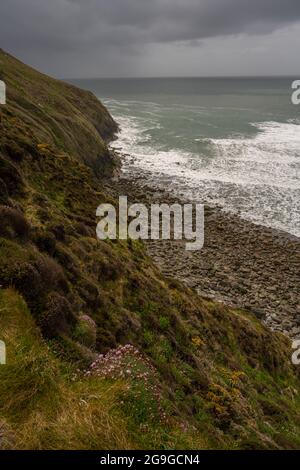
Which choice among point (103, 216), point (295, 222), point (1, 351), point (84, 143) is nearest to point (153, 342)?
point (1, 351)

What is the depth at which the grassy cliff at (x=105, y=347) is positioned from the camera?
523 centimetres

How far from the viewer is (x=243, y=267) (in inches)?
1161

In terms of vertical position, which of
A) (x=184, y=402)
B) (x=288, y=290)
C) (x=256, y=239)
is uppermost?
(x=184, y=402)

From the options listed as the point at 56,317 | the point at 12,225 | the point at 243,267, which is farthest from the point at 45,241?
the point at 243,267

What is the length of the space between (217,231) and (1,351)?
99.6 ft

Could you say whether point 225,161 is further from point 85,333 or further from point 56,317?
point 56,317

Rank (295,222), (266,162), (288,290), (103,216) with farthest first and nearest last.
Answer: (266,162), (295,222), (288,290), (103,216)

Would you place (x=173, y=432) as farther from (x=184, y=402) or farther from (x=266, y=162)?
(x=266, y=162)

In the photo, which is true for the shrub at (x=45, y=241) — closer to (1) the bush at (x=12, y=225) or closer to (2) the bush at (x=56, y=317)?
(1) the bush at (x=12, y=225)

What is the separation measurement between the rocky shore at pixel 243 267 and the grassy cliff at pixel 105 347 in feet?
17.7

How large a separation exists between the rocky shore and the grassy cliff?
5397mm

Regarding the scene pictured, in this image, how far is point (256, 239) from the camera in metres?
33.6

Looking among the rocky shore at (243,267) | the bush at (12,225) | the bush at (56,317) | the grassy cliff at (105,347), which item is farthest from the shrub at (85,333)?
the rocky shore at (243,267)

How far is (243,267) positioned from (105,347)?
22510 millimetres
